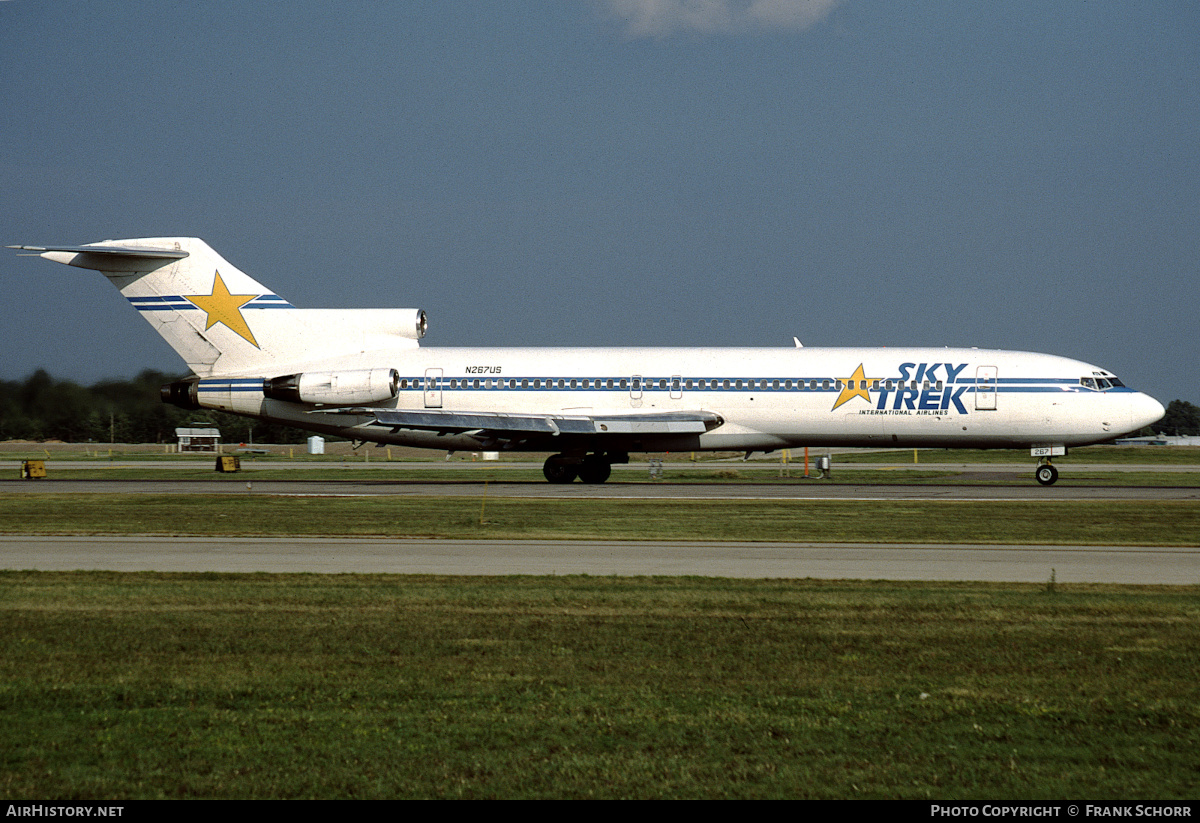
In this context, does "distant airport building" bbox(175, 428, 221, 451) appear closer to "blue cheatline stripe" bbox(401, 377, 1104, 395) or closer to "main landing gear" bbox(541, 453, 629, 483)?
"blue cheatline stripe" bbox(401, 377, 1104, 395)

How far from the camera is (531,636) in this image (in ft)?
33.6

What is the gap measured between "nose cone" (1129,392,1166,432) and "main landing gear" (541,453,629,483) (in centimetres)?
1629

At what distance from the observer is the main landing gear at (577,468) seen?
36750mm

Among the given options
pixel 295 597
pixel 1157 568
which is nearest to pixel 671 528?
pixel 1157 568

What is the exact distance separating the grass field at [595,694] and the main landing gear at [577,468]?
78.5 ft

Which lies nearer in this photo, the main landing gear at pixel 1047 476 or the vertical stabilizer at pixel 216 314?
the main landing gear at pixel 1047 476

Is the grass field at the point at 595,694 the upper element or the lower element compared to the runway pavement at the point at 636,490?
lower

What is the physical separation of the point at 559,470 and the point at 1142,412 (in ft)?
62.1

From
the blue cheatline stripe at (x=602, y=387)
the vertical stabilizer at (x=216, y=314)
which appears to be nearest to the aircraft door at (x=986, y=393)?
the blue cheatline stripe at (x=602, y=387)

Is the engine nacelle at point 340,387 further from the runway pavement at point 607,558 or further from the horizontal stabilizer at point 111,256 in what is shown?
the runway pavement at point 607,558

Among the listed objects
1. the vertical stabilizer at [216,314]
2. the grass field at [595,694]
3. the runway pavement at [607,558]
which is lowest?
the grass field at [595,694]

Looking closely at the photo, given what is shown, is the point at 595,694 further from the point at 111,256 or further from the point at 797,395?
the point at 111,256

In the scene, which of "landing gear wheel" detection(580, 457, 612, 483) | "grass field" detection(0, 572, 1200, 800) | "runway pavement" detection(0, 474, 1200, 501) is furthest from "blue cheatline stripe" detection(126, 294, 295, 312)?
"grass field" detection(0, 572, 1200, 800)

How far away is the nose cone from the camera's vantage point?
35125 millimetres
